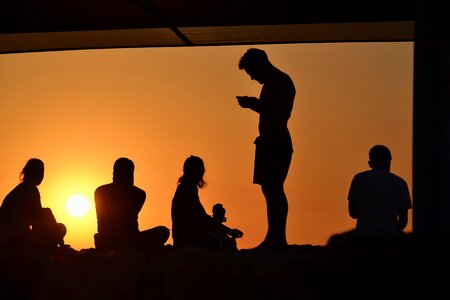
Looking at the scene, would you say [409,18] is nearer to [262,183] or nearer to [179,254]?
[262,183]

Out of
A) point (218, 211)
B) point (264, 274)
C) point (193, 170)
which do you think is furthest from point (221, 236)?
point (264, 274)

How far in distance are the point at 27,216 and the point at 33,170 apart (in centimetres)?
37

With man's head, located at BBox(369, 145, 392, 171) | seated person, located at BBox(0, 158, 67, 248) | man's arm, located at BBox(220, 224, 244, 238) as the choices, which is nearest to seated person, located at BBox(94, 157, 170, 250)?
seated person, located at BBox(0, 158, 67, 248)

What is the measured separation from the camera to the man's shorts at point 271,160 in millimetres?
5590

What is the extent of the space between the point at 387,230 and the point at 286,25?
3623 millimetres

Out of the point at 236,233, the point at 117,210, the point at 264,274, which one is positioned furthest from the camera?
the point at 236,233

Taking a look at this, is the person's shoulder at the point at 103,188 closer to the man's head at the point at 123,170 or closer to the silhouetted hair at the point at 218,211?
the man's head at the point at 123,170

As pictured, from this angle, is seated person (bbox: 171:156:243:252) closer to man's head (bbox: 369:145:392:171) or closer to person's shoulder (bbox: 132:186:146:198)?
person's shoulder (bbox: 132:186:146:198)

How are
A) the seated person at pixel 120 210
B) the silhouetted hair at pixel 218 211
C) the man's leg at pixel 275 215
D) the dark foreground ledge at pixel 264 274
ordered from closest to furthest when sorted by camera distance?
1. the dark foreground ledge at pixel 264 274
2. the man's leg at pixel 275 215
3. the seated person at pixel 120 210
4. the silhouetted hair at pixel 218 211

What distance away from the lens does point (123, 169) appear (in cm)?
664

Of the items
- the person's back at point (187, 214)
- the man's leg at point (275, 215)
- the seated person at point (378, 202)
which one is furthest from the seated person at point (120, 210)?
the seated person at point (378, 202)

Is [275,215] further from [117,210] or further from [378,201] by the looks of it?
[117,210]

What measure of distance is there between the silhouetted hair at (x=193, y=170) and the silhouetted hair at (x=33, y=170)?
1.10 meters

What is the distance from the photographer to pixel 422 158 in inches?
177
